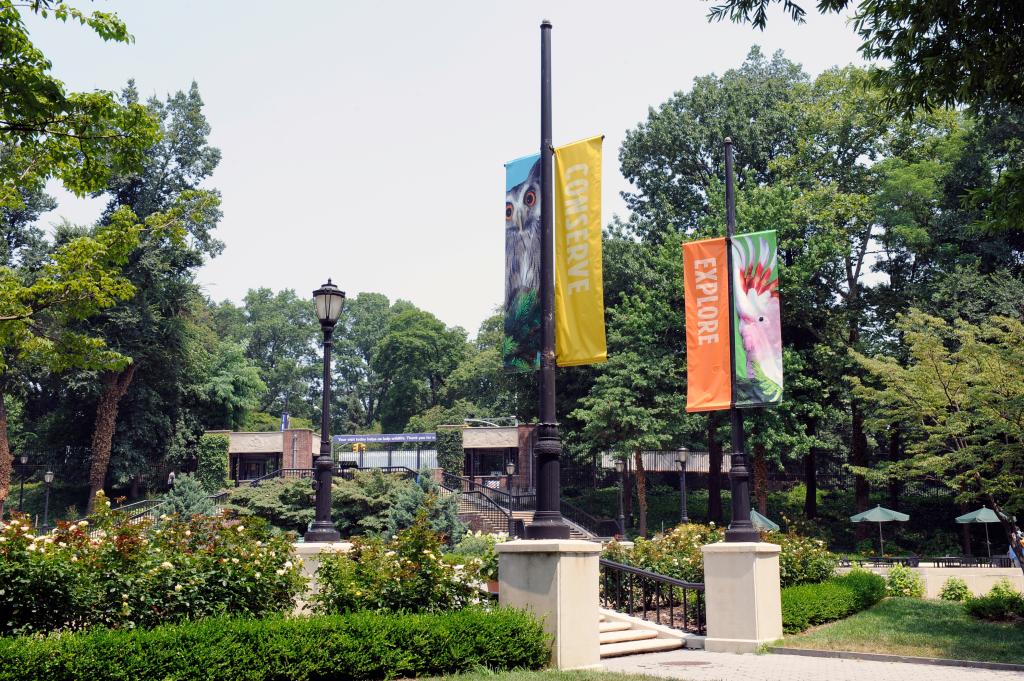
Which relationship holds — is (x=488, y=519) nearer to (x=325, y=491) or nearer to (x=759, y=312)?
(x=325, y=491)

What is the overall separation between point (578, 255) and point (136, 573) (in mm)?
6579

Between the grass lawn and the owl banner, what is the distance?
7.42 metres

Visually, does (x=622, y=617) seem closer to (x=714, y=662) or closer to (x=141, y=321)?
→ (x=714, y=662)

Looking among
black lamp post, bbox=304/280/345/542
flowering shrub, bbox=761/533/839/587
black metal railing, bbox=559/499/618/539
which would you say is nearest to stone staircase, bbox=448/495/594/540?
black metal railing, bbox=559/499/618/539

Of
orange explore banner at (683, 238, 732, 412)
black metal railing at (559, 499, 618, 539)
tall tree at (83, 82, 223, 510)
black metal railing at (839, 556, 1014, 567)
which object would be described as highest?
tall tree at (83, 82, 223, 510)

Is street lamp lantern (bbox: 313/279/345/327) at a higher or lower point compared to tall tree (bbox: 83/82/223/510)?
lower

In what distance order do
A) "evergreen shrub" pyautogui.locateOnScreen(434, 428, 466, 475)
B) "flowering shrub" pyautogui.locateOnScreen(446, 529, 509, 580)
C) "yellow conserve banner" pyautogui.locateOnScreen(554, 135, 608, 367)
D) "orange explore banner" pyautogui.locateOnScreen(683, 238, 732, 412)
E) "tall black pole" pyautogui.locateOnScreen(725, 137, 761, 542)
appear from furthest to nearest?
"evergreen shrub" pyautogui.locateOnScreen(434, 428, 466, 475) < "orange explore banner" pyautogui.locateOnScreen(683, 238, 732, 412) < "tall black pole" pyautogui.locateOnScreen(725, 137, 761, 542) < "flowering shrub" pyautogui.locateOnScreen(446, 529, 509, 580) < "yellow conserve banner" pyautogui.locateOnScreen(554, 135, 608, 367)

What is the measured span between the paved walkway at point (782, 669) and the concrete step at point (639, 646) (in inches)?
5.1

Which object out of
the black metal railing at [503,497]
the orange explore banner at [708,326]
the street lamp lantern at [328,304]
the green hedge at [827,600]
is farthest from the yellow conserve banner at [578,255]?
the black metal railing at [503,497]

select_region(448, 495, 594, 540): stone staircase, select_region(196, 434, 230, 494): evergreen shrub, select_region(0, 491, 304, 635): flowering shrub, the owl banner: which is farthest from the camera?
select_region(196, 434, 230, 494): evergreen shrub

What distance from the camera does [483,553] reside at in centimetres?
1648

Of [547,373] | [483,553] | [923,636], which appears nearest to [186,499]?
[483,553]

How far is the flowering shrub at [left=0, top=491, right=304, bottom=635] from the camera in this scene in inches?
359

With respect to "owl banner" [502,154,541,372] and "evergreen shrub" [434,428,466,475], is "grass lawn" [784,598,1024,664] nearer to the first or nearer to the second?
"owl banner" [502,154,541,372]
